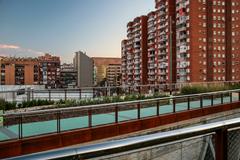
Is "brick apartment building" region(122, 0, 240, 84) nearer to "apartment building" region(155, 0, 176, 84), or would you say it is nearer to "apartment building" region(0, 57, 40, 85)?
"apartment building" region(155, 0, 176, 84)

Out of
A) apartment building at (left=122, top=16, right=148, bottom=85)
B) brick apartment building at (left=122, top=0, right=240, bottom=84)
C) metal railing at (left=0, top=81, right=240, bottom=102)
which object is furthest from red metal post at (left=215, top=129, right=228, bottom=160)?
apartment building at (left=122, top=16, right=148, bottom=85)

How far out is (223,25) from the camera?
69938 millimetres

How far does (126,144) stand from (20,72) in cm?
15300

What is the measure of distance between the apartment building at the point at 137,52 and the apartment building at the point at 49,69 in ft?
194

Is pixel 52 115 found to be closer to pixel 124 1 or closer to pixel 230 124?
pixel 230 124

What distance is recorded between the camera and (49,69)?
153625mm

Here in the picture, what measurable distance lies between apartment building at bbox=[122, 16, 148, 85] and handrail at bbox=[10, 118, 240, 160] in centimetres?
8567

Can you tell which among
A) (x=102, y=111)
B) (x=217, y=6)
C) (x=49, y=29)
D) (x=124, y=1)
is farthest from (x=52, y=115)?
(x=217, y=6)

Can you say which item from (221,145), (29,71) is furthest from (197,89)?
(29,71)

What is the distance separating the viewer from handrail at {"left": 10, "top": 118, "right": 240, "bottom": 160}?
5.49ft

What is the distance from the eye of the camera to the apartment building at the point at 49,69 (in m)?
151

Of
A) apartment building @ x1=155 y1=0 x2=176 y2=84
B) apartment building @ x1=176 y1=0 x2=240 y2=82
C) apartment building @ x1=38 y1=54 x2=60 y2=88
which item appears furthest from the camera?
apartment building @ x1=38 y1=54 x2=60 y2=88

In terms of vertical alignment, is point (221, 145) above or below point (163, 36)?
below

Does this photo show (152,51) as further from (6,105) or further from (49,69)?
(49,69)
